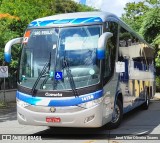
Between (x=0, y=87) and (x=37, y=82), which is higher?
(x=37, y=82)

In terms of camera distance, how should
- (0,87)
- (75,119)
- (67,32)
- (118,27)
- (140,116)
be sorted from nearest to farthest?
(75,119) → (67,32) → (118,27) → (140,116) → (0,87)

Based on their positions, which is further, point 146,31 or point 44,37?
point 146,31

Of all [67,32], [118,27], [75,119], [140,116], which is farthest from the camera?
[140,116]

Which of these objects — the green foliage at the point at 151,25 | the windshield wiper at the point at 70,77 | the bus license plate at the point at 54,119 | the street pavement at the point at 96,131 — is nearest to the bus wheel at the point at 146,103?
the street pavement at the point at 96,131

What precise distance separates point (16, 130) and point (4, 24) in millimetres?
13246

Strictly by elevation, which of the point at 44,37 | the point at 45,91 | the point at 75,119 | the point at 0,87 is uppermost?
the point at 44,37

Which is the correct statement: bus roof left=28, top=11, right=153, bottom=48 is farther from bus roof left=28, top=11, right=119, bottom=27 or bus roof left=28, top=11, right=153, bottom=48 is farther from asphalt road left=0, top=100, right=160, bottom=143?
asphalt road left=0, top=100, right=160, bottom=143

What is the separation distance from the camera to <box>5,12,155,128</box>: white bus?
9781 millimetres

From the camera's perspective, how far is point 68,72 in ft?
32.8

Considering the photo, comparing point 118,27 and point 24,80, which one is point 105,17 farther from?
point 24,80

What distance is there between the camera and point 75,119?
9.69 meters

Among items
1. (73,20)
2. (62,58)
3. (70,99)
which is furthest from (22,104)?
(73,20)

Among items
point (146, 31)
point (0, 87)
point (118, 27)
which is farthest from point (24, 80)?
point (146, 31)

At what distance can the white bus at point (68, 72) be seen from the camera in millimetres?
9781
